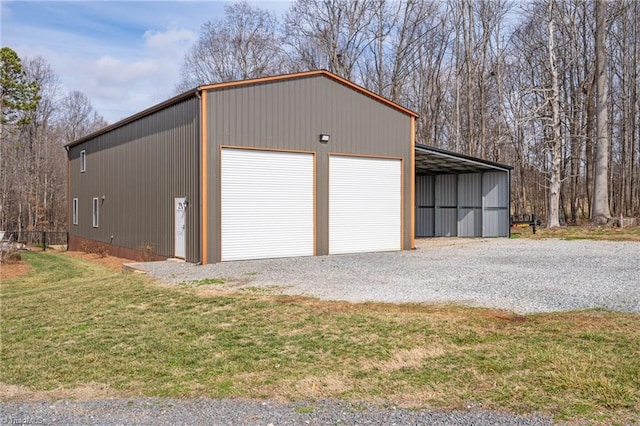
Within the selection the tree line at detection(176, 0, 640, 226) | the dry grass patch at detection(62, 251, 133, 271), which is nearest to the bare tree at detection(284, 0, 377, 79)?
the tree line at detection(176, 0, 640, 226)

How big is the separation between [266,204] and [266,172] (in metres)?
0.83

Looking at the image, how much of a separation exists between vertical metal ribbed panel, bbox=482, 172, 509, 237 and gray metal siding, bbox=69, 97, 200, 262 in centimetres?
1288

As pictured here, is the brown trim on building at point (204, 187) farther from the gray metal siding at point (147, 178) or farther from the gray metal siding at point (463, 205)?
the gray metal siding at point (463, 205)

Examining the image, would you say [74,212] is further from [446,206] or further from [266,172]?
[446,206]

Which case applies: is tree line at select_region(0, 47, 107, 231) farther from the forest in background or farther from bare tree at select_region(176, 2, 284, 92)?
bare tree at select_region(176, 2, 284, 92)

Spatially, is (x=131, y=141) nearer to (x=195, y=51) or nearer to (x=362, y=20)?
(x=362, y=20)

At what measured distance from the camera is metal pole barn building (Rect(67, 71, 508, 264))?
1307cm

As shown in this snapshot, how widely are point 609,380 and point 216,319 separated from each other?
4534 millimetres

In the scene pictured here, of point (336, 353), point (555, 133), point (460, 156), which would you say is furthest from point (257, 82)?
point (555, 133)

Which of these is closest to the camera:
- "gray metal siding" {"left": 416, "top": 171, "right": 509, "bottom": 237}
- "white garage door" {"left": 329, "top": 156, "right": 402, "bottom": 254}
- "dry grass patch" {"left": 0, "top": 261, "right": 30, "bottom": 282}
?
"dry grass patch" {"left": 0, "top": 261, "right": 30, "bottom": 282}

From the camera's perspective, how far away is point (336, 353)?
531 cm

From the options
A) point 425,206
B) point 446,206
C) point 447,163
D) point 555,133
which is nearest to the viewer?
point 447,163

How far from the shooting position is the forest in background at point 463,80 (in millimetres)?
29203

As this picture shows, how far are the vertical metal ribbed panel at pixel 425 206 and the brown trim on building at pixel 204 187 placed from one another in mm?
13693
